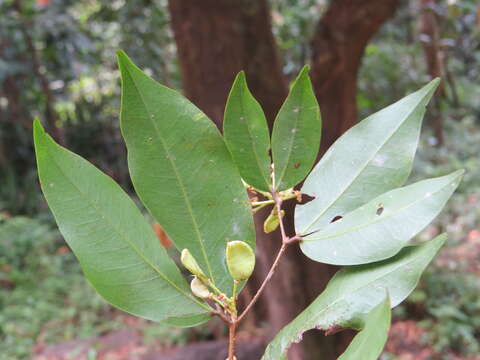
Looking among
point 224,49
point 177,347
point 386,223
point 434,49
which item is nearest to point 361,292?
point 386,223

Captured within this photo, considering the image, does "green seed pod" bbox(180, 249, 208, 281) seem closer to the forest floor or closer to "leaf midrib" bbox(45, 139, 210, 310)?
"leaf midrib" bbox(45, 139, 210, 310)

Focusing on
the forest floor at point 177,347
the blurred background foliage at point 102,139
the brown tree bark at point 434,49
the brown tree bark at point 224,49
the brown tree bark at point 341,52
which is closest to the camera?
the brown tree bark at point 224,49

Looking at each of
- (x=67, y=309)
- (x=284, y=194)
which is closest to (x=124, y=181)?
(x=67, y=309)

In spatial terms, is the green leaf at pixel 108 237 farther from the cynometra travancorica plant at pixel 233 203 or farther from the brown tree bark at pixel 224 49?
the brown tree bark at pixel 224 49

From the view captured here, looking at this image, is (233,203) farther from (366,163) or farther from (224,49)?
(224,49)

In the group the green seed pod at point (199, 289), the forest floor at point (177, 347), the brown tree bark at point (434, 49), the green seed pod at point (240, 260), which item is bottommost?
the forest floor at point (177, 347)

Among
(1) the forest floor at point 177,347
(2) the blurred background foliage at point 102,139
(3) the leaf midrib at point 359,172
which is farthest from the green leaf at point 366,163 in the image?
(1) the forest floor at point 177,347
